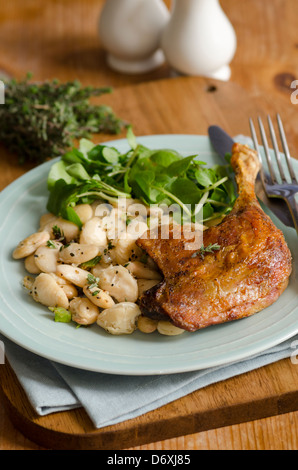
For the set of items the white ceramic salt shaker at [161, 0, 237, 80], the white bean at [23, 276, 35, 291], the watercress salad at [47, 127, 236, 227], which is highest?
the white ceramic salt shaker at [161, 0, 237, 80]

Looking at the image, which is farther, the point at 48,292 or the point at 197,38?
the point at 197,38

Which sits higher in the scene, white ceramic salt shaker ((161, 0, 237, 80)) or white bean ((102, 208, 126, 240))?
white ceramic salt shaker ((161, 0, 237, 80))

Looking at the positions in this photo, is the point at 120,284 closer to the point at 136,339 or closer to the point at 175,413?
the point at 136,339

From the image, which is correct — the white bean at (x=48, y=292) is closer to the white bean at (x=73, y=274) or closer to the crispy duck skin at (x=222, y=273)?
the white bean at (x=73, y=274)

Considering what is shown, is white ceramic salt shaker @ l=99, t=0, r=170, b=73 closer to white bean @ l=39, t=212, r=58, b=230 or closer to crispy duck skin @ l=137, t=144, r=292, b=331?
white bean @ l=39, t=212, r=58, b=230

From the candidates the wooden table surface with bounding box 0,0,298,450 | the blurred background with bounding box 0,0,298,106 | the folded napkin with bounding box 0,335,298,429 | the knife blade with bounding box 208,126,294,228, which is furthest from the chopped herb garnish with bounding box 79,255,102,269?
Result: the blurred background with bounding box 0,0,298,106

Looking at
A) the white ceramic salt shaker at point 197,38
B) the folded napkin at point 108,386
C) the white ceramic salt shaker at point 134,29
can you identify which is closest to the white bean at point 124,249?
the folded napkin at point 108,386

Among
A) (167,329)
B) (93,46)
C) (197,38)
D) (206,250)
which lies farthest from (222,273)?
(93,46)
